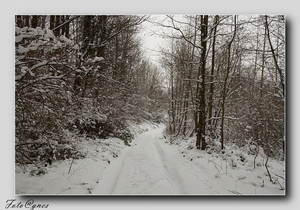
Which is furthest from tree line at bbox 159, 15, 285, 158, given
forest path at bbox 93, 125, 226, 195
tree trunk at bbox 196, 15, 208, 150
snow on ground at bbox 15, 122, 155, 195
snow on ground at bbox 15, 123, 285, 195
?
snow on ground at bbox 15, 122, 155, 195

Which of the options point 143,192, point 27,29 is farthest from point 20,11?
point 143,192

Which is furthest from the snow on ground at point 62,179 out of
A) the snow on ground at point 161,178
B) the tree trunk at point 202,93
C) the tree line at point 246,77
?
the tree line at point 246,77

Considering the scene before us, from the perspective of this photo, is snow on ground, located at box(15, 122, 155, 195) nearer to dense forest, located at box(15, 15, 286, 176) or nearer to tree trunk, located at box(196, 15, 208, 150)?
dense forest, located at box(15, 15, 286, 176)

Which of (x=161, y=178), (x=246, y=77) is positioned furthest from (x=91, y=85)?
(x=246, y=77)

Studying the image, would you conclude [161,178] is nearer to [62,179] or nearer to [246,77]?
[62,179]

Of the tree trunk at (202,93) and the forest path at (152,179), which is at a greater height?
the tree trunk at (202,93)

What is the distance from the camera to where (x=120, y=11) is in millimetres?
3770

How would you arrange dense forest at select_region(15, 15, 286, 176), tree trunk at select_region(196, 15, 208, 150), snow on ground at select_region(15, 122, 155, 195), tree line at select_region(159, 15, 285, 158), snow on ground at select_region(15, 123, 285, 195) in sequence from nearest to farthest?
dense forest at select_region(15, 15, 286, 176) → snow on ground at select_region(15, 122, 155, 195) → snow on ground at select_region(15, 123, 285, 195) → tree line at select_region(159, 15, 285, 158) → tree trunk at select_region(196, 15, 208, 150)

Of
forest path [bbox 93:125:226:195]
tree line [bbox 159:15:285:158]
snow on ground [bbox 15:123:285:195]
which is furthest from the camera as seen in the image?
tree line [bbox 159:15:285:158]

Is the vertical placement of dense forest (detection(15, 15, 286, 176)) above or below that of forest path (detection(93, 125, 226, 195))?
above

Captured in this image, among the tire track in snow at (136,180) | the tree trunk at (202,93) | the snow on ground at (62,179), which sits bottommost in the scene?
the tire track in snow at (136,180)

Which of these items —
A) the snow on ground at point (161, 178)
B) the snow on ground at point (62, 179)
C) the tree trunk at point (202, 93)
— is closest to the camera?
the snow on ground at point (62, 179)

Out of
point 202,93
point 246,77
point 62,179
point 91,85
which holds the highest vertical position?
point 246,77

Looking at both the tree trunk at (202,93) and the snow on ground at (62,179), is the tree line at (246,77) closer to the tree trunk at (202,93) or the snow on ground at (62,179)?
the tree trunk at (202,93)
